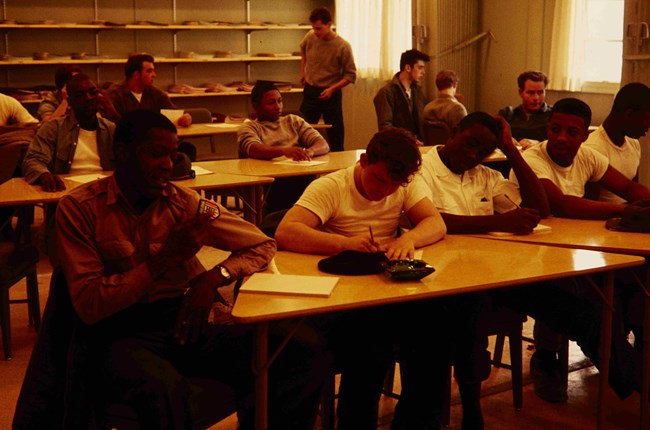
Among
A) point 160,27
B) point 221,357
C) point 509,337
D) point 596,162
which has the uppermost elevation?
point 160,27

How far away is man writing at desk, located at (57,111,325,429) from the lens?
7.79ft

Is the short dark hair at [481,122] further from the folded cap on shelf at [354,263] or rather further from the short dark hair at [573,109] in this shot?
the folded cap on shelf at [354,263]

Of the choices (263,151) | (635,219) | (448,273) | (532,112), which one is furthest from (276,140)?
(448,273)

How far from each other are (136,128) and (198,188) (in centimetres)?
195

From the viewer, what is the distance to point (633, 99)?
171 inches

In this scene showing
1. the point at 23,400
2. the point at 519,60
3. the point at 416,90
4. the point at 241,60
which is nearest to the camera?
the point at 23,400

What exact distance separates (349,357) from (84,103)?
2.61 meters

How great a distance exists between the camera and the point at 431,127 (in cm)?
702

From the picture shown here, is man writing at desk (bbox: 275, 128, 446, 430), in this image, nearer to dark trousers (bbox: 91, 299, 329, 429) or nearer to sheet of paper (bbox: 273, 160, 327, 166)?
dark trousers (bbox: 91, 299, 329, 429)

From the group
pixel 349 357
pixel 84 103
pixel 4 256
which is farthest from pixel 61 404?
pixel 84 103

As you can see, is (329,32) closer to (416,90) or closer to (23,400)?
(416,90)

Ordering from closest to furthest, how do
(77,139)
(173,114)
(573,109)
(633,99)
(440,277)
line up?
(440,277) → (573,109) → (633,99) → (77,139) → (173,114)

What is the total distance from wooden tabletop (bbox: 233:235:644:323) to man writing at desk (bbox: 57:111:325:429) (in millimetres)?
181

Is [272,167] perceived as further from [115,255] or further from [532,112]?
[115,255]
